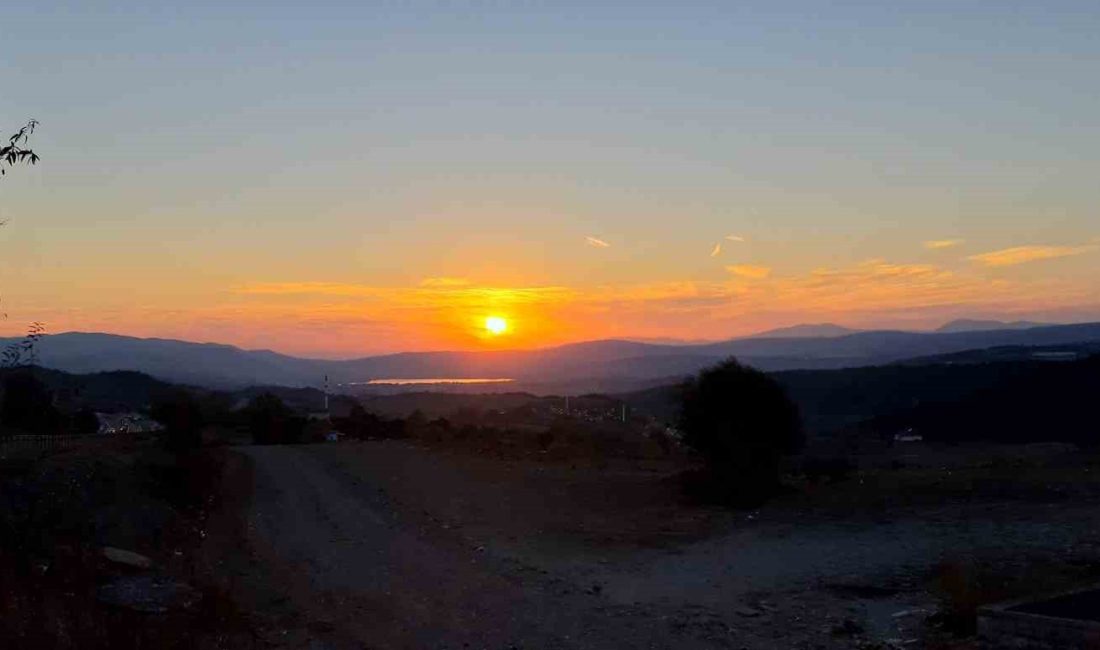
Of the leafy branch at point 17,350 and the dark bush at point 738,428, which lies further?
the dark bush at point 738,428

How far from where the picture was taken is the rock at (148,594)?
455 inches

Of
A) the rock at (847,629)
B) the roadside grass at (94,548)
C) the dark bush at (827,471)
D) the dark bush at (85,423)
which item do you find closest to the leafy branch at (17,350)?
the roadside grass at (94,548)

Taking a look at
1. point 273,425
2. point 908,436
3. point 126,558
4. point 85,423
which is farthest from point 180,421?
point 908,436

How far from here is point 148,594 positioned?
12109 mm

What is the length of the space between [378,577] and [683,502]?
30.4 feet

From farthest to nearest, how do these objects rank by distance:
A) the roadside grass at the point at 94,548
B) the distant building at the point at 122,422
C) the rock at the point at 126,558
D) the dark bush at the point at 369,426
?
the distant building at the point at 122,422 < the dark bush at the point at 369,426 < the rock at the point at 126,558 < the roadside grass at the point at 94,548

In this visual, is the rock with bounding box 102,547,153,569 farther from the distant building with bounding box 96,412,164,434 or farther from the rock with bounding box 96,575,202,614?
the distant building with bounding box 96,412,164,434

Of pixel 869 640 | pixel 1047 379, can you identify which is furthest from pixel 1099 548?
pixel 1047 379

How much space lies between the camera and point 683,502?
74.3 feet

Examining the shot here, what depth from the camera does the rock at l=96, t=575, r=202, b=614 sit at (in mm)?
11562

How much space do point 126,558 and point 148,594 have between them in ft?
7.44

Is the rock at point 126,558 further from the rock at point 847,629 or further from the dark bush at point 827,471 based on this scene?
the dark bush at point 827,471

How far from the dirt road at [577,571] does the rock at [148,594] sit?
1.09 meters

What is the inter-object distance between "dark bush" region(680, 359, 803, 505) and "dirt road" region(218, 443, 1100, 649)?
188cm
